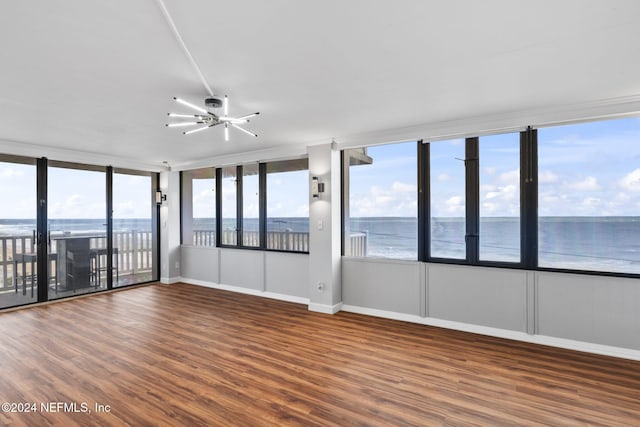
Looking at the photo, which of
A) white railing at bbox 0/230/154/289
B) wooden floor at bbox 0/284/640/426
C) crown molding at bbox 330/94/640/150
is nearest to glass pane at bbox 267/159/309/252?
crown molding at bbox 330/94/640/150

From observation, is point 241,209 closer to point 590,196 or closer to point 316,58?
point 316,58

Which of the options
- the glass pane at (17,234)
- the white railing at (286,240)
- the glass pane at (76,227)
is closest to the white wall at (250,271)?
the white railing at (286,240)

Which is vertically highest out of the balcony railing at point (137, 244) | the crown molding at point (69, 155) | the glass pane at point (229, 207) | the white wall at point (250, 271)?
the crown molding at point (69, 155)

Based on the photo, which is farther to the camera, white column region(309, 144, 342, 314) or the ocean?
white column region(309, 144, 342, 314)

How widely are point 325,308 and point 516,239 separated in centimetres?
269

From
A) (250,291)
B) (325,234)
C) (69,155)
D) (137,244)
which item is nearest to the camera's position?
(325,234)

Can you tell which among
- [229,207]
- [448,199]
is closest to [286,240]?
[229,207]

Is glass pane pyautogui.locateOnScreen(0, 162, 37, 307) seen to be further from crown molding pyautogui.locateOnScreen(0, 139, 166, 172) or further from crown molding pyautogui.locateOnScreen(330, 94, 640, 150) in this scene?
crown molding pyautogui.locateOnScreen(330, 94, 640, 150)

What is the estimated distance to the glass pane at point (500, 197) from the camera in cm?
395

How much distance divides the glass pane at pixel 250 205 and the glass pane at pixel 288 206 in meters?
0.28

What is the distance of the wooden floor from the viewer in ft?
7.87

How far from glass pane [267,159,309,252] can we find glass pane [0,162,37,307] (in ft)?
12.5

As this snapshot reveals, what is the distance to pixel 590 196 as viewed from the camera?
364 centimetres

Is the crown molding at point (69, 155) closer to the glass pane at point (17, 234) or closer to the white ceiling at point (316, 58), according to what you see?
the glass pane at point (17, 234)
